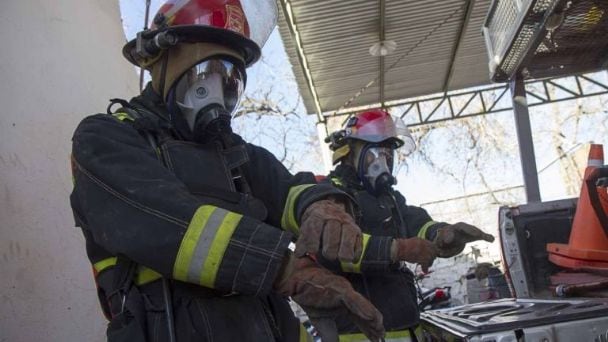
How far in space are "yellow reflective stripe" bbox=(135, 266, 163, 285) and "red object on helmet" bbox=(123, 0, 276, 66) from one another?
73 cm

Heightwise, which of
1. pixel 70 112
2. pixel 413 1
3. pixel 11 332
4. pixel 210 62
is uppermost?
pixel 413 1

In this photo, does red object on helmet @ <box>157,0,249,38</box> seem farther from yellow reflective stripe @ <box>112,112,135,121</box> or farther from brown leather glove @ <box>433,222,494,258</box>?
brown leather glove @ <box>433,222,494,258</box>

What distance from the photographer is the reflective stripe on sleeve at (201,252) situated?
1.43 meters

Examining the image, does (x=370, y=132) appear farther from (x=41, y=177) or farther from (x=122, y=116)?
(x=122, y=116)

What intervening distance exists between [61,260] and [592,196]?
2676 millimetres

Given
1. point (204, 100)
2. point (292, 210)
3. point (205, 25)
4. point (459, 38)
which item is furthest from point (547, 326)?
point (459, 38)

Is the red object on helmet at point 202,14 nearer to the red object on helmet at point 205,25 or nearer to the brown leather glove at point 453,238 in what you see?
the red object on helmet at point 205,25

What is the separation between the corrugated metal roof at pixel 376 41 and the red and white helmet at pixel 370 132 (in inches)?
195

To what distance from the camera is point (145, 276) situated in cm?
165

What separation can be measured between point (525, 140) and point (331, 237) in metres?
3.23

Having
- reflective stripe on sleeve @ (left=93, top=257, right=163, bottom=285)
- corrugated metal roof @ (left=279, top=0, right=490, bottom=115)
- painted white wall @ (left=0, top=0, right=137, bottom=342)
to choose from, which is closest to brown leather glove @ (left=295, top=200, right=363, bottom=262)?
reflective stripe on sleeve @ (left=93, top=257, right=163, bottom=285)

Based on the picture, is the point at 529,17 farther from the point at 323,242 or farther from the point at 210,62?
the point at 323,242

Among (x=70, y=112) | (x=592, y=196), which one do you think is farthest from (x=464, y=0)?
(x=70, y=112)

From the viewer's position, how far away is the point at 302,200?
1.93m
